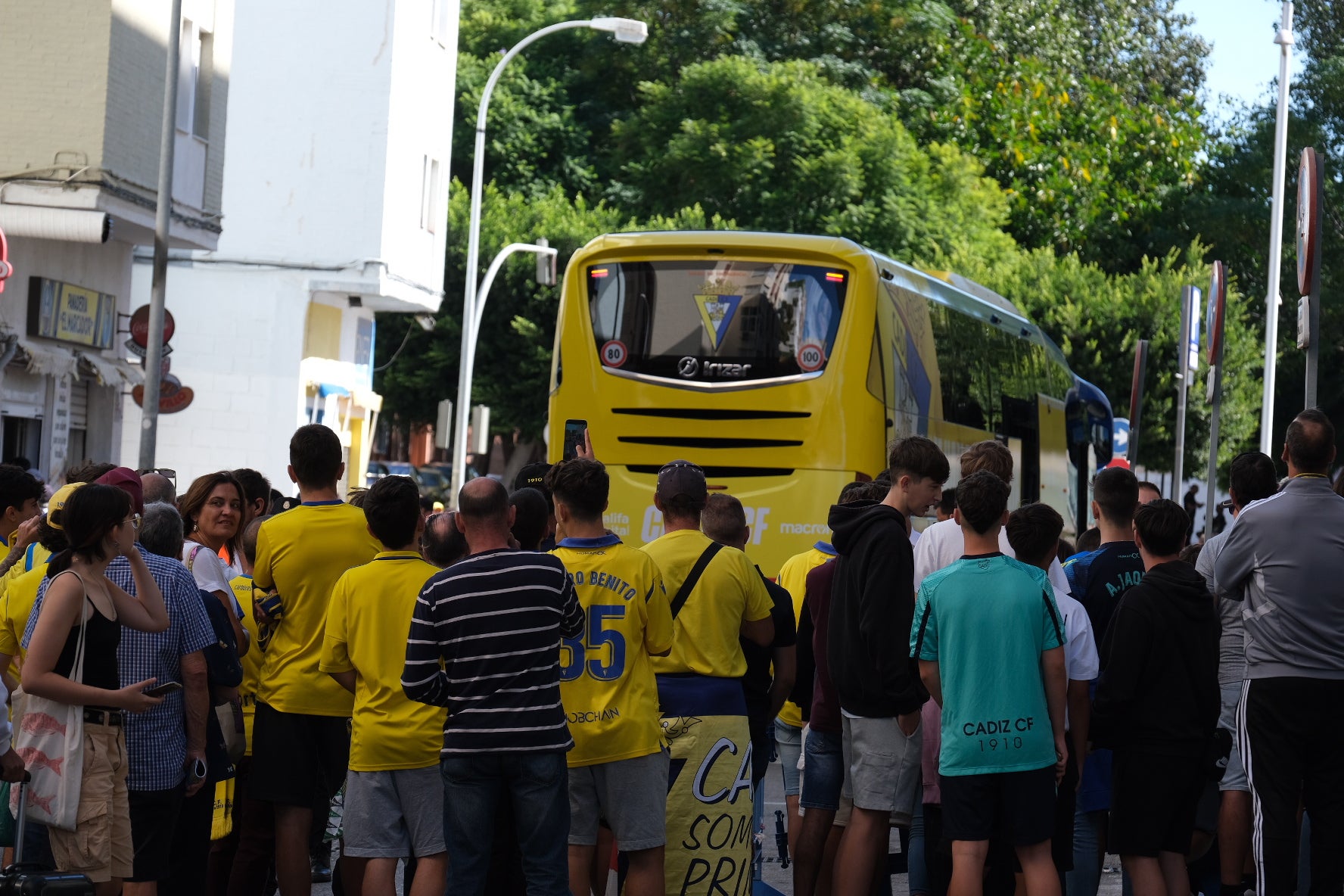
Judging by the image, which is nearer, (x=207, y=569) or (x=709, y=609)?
(x=709, y=609)

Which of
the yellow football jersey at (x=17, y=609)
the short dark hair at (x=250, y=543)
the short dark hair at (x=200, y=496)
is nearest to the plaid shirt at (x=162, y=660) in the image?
the yellow football jersey at (x=17, y=609)

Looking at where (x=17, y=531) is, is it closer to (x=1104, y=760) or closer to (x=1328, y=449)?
(x=1104, y=760)

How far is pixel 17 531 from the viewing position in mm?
7340

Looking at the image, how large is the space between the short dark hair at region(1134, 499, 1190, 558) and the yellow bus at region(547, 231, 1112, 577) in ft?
22.9

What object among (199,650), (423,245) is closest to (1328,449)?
(199,650)

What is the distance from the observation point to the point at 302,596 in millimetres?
7133

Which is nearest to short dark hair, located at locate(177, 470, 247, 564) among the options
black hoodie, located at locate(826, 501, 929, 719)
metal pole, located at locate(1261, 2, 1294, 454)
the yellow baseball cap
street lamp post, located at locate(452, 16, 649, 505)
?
the yellow baseball cap

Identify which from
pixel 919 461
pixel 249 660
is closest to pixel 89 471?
pixel 249 660

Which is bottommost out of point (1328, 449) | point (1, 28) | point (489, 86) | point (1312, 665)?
point (1312, 665)

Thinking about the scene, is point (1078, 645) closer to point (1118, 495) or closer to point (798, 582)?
point (1118, 495)

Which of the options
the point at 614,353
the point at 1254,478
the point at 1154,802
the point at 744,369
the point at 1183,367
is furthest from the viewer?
the point at 1183,367

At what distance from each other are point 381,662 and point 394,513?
54cm

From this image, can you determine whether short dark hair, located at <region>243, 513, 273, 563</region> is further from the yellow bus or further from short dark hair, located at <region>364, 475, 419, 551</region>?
the yellow bus

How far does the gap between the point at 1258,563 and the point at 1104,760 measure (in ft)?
3.43
